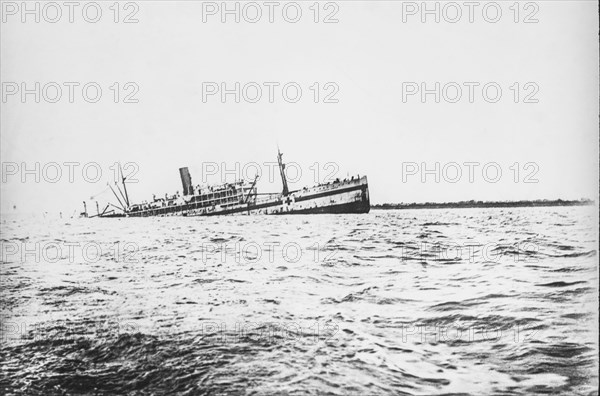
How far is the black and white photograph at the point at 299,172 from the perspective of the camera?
158 centimetres

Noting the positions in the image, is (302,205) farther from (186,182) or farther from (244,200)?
(186,182)

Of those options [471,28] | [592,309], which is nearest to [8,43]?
[471,28]

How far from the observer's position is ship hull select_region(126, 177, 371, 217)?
1597mm

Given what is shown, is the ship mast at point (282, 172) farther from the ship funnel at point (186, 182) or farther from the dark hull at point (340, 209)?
the ship funnel at point (186, 182)

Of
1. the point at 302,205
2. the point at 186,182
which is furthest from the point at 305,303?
the point at 186,182

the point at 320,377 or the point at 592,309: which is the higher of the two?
the point at 592,309

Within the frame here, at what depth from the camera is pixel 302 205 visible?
161cm

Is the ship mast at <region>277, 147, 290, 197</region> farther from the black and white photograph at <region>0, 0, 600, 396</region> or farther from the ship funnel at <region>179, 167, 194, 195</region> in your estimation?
the ship funnel at <region>179, 167, 194, 195</region>

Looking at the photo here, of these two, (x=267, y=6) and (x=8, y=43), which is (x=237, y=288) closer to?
(x=267, y=6)

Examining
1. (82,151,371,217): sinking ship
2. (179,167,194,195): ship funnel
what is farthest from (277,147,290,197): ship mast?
(179,167,194,195): ship funnel

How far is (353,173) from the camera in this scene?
1602 millimetres

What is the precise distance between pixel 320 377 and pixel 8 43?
48.8 inches

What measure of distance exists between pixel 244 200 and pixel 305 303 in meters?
0.32

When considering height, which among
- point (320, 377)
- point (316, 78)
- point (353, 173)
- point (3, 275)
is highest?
point (316, 78)
